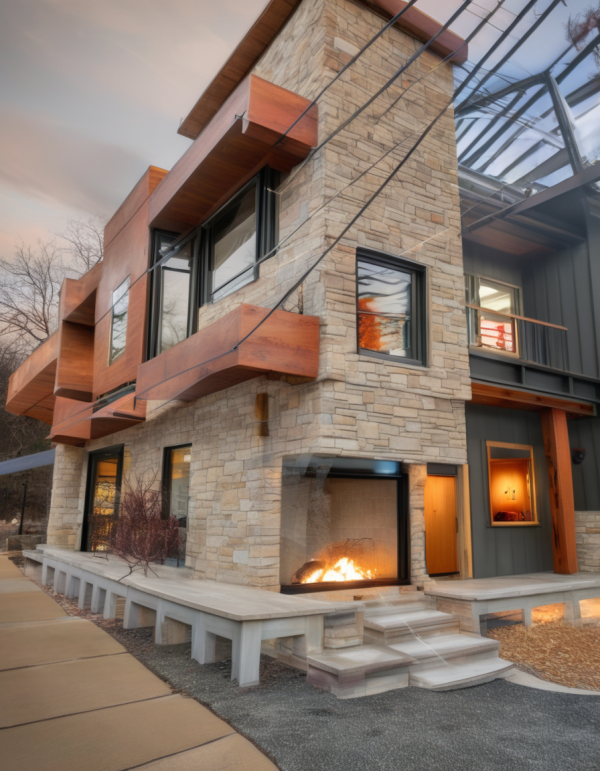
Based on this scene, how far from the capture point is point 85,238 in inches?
860

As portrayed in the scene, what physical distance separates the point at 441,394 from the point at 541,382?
2.59 metres

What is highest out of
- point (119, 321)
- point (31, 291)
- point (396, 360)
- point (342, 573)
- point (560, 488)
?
point (31, 291)

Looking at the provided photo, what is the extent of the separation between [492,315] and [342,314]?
4697 mm

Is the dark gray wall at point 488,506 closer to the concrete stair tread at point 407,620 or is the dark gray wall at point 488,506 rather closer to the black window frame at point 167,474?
the concrete stair tread at point 407,620

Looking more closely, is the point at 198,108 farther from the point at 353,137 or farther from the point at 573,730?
the point at 573,730

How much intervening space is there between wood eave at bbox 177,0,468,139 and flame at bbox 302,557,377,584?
695 centimetres

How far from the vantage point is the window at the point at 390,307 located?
6.78 meters

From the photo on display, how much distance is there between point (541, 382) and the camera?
8.73 m

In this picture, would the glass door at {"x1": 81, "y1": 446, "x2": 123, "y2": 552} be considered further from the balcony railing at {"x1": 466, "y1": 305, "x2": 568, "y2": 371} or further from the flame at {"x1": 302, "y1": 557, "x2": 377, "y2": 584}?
the balcony railing at {"x1": 466, "y1": 305, "x2": 568, "y2": 371}

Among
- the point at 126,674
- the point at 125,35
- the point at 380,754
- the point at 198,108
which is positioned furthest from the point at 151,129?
the point at 380,754

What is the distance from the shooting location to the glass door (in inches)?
411

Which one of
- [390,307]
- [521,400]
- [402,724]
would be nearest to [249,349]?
[390,307]

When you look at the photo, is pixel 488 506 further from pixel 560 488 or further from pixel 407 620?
pixel 407 620

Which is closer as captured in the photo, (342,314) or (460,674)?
(460,674)
